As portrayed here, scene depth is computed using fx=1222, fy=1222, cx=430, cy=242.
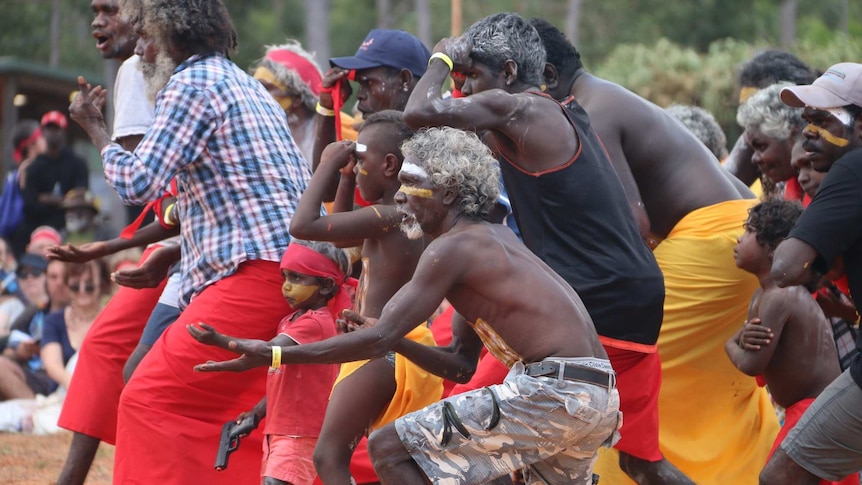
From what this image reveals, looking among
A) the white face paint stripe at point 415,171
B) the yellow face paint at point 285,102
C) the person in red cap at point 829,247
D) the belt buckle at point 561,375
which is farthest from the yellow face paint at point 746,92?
the belt buckle at point 561,375

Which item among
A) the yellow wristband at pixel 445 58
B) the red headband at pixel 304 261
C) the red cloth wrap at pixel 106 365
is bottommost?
the red cloth wrap at pixel 106 365

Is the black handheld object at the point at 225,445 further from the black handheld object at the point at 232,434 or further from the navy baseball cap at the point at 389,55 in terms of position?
the navy baseball cap at the point at 389,55

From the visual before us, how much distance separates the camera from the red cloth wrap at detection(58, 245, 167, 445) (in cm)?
604

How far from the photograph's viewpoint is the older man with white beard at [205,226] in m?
5.08

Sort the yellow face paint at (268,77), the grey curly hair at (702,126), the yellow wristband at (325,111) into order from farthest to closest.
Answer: the grey curly hair at (702,126) < the yellow face paint at (268,77) < the yellow wristband at (325,111)

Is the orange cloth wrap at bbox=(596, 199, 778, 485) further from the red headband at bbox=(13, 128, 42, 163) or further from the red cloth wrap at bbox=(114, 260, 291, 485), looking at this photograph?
the red headband at bbox=(13, 128, 42, 163)

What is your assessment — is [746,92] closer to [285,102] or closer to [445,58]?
[285,102]

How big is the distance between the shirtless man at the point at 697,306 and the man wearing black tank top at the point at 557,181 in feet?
2.85

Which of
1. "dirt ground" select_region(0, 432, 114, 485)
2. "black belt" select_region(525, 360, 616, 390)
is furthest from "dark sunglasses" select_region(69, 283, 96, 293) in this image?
"black belt" select_region(525, 360, 616, 390)

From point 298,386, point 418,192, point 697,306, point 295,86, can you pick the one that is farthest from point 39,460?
point 418,192

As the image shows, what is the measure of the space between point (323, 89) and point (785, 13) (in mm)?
23826

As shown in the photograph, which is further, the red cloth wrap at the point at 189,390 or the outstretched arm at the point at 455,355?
the red cloth wrap at the point at 189,390

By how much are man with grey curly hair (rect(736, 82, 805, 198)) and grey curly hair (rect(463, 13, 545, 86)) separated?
4.88 feet

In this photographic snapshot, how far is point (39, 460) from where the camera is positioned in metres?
8.04
